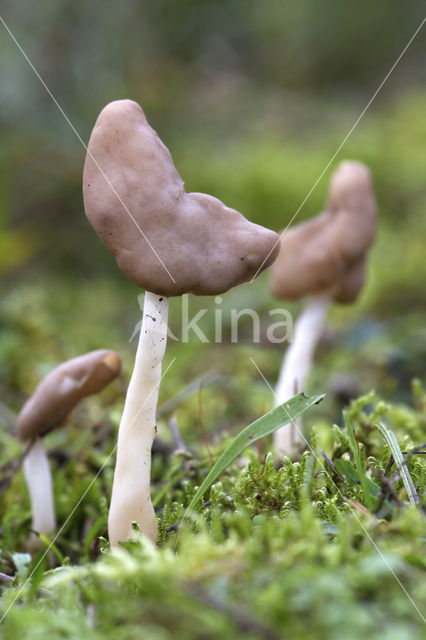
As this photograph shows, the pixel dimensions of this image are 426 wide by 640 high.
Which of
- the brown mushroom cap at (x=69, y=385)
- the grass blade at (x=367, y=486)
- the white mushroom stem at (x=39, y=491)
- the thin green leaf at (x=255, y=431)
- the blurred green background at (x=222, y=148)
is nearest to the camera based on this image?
the grass blade at (x=367, y=486)

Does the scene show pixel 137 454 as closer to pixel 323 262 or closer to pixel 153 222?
pixel 153 222

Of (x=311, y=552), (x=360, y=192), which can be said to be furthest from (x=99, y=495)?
(x=360, y=192)

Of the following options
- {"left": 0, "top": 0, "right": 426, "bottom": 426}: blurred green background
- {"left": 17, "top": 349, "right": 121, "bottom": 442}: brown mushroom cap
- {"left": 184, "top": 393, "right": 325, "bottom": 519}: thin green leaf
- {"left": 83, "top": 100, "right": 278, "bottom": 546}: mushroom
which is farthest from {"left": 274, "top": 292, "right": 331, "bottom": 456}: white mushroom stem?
{"left": 83, "top": 100, "right": 278, "bottom": 546}: mushroom

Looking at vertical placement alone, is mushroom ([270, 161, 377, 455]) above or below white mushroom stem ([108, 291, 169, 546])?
above

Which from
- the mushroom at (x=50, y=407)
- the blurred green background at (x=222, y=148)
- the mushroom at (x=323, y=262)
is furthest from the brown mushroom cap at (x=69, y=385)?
the mushroom at (x=323, y=262)

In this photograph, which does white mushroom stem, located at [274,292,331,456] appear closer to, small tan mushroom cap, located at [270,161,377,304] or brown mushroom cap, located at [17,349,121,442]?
small tan mushroom cap, located at [270,161,377,304]

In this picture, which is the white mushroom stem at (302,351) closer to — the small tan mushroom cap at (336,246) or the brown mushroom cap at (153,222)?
the small tan mushroom cap at (336,246)

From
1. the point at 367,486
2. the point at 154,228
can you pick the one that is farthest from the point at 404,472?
the point at 154,228
